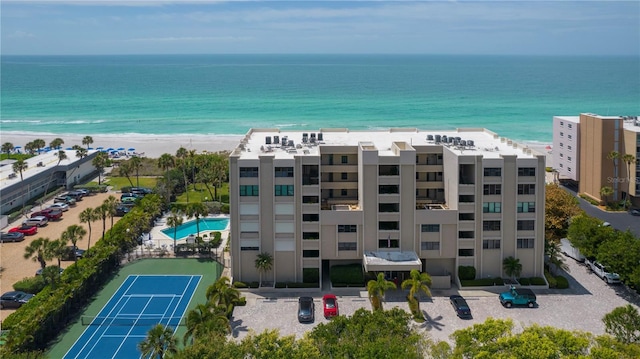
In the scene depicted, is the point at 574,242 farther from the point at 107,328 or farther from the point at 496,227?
the point at 107,328

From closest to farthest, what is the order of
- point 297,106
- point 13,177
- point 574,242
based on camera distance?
point 574,242 < point 13,177 < point 297,106

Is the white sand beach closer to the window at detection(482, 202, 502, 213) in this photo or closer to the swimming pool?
the swimming pool

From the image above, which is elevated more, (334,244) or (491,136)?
(491,136)

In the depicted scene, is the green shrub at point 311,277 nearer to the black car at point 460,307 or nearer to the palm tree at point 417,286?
the palm tree at point 417,286

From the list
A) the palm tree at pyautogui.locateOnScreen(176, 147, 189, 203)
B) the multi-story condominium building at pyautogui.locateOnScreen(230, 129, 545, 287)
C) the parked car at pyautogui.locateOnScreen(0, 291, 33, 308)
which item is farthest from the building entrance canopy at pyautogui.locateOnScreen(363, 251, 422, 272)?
the palm tree at pyautogui.locateOnScreen(176, 147, 189, 203)

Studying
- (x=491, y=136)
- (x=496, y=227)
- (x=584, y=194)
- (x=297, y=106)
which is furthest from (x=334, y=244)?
(x=297, y=106)

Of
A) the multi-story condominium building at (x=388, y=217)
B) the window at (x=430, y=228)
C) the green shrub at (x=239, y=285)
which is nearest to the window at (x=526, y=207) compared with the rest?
the multi-story condominium building at (x=388, y=217)
